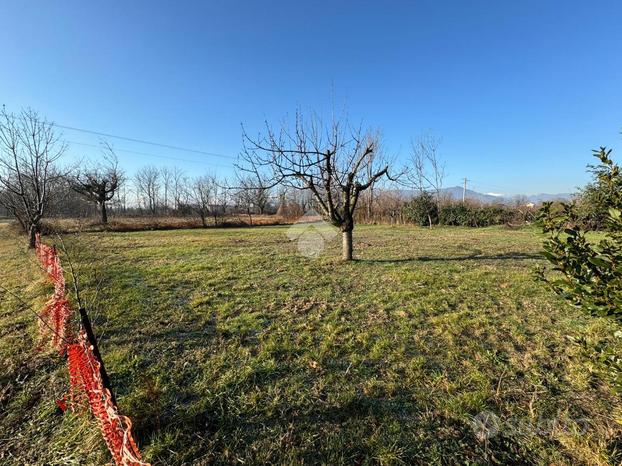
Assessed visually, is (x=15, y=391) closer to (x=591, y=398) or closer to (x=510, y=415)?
(x=510, y=415)

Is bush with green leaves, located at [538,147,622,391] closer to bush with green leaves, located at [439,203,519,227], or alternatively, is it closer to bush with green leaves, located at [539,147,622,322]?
bush with green leaves, located at [539,147,622,322]

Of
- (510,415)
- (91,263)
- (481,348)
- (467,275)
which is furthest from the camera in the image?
(91,263)

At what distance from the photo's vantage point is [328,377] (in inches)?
104

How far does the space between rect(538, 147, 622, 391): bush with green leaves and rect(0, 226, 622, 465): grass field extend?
78cm

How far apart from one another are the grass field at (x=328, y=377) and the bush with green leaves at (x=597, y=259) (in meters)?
0.78

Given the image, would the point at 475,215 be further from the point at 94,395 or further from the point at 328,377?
the point at 94,395

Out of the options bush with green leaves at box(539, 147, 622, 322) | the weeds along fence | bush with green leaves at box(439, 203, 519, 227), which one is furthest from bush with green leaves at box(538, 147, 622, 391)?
bush with green leaves at box(439, 203, 519, 227)

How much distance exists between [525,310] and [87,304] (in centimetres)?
661

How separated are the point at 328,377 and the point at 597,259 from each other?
2126 mm

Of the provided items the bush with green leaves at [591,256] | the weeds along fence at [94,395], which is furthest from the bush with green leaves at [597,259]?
the weeds along fence at [94,395]

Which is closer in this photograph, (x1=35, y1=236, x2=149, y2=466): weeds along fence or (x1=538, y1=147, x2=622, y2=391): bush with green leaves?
(x1=538, y1=147, x2=622, y2=391): bush with green leaves

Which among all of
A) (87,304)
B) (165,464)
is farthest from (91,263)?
(165,464)

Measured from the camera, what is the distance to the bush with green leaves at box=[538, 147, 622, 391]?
4.73 feet

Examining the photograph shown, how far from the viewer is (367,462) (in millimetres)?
1797
